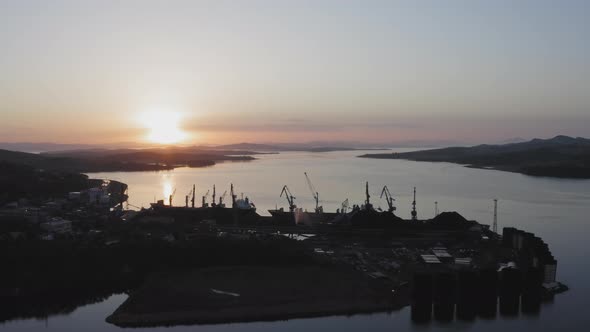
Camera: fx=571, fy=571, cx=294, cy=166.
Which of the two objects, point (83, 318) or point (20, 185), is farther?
point (20, 185)

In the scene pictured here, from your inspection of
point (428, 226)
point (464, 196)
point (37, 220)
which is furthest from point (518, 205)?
point (37, 220)

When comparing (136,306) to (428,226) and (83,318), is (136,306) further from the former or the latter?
(428,226)

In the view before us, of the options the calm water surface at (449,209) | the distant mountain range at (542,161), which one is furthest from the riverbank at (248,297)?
the distant mountain range at (542,161)

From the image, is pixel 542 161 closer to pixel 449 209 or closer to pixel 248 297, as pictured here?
pixel 449 209

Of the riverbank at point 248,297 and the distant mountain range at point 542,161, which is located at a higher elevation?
the distant mountain range at point 542,161

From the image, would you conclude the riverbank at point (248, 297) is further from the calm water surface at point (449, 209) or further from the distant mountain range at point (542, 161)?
the distant mountain range at point (542, 161)

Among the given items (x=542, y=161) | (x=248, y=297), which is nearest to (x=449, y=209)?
(x=248, y=297)
